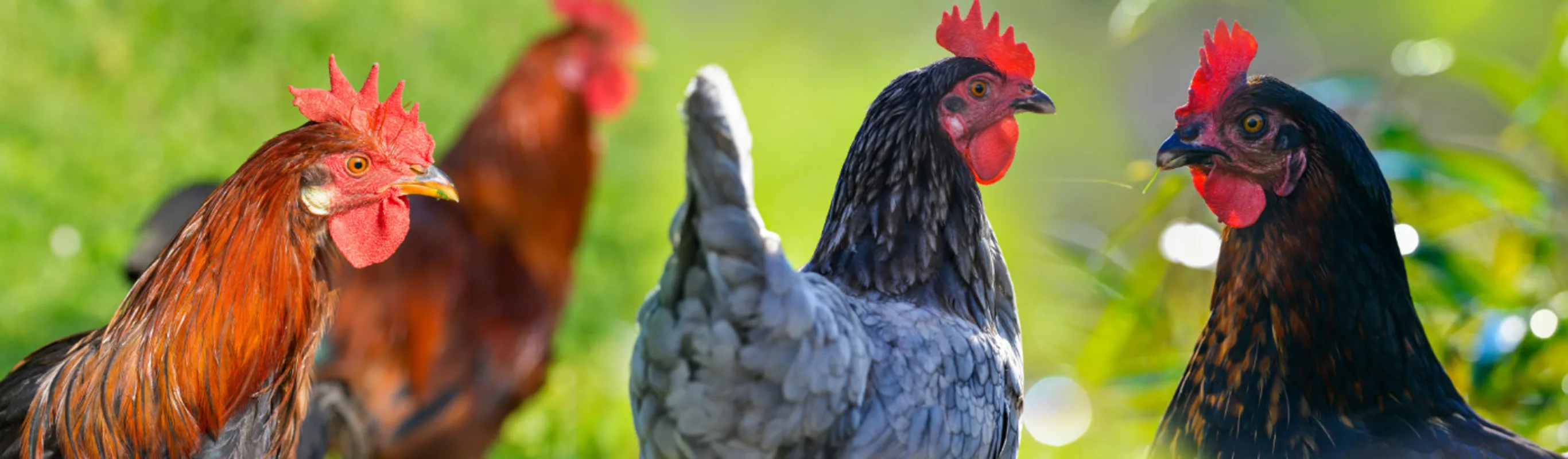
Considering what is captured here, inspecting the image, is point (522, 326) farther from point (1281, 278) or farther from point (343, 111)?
point (1281, 278)

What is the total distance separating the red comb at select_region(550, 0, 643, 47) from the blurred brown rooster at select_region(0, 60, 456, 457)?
2078 millimetres

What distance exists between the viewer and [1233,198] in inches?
82.0

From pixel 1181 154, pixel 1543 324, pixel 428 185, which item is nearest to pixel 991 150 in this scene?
pixel 1181 154

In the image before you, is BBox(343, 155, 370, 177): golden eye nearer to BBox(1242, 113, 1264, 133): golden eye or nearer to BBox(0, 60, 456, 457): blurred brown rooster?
BBox(0, 60, 456, 457): blurred brown rooster

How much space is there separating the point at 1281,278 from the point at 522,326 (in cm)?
224

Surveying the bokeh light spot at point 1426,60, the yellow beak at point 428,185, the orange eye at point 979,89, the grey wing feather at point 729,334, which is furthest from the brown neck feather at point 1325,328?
the bokeh light spot at point 1426,60

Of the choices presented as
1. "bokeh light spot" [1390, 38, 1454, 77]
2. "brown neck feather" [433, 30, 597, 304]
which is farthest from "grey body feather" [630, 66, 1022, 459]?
"bokeh light spot" [1390, 38, 1454, 77]

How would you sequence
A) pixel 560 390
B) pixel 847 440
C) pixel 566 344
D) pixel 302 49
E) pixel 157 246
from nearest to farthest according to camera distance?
pixel 847 440, pixel 157 246, pixel 560 390, pixel 566 344, pixel 302 49

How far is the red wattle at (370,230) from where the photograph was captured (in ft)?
7.04

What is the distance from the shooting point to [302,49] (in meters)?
6.33

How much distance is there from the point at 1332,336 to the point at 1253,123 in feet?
1.29

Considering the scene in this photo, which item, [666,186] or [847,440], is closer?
[847,440]

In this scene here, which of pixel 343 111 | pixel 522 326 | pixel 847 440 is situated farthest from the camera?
pixel 522 326

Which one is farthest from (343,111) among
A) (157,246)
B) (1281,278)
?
(1281,278)
